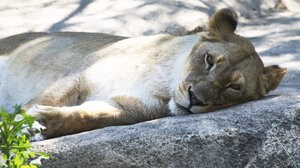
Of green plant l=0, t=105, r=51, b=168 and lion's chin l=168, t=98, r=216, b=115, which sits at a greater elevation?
green plant l=0, t=105, r=51, b=168

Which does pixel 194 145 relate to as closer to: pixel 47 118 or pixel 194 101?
pixel 194 101

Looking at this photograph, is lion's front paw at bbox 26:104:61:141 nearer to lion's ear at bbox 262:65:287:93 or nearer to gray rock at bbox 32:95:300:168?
gray rock at bbox 32:95:300:168

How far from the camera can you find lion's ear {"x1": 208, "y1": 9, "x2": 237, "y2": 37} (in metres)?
3.82

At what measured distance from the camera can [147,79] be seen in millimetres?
3797

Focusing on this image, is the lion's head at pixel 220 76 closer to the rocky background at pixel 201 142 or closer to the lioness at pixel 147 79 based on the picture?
the lioness at pixel 147 79

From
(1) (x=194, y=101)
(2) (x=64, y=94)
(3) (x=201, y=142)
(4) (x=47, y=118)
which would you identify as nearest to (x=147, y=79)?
(1) (x=194, y=101)

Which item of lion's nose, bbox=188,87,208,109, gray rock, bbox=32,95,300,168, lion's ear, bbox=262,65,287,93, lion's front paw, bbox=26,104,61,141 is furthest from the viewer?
lion's ear, bbox=262,65,287,93

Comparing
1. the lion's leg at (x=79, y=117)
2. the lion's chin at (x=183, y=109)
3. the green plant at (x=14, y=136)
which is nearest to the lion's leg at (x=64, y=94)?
the lion's leg at (x=79, y=117)

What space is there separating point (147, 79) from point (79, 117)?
741 mm

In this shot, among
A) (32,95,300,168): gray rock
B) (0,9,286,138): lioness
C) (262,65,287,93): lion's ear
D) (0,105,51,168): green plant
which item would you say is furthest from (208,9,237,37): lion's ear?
(0,105,51,168): green plant

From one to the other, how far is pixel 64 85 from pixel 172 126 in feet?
4.49

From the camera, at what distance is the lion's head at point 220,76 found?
3.36 m

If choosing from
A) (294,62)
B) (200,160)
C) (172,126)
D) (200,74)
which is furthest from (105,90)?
(294,62)

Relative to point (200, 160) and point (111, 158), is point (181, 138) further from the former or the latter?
point (111, 158)
